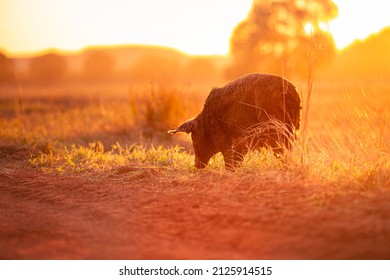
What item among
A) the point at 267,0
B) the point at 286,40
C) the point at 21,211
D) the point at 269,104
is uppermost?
the point at 267,0

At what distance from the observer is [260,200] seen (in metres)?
5.73

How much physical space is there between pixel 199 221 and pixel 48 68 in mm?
80127

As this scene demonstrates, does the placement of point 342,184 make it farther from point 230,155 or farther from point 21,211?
point 21,211

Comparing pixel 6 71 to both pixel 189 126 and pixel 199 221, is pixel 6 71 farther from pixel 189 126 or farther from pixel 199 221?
pixel 199 221

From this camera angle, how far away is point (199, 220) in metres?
5.36

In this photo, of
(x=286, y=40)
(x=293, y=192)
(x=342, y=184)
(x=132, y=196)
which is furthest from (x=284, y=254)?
(x=286, y=40)

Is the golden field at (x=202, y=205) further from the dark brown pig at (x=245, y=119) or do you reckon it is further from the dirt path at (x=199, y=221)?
the dark brown pig at (x=245, y=119)

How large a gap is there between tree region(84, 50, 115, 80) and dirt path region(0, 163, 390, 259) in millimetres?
78468

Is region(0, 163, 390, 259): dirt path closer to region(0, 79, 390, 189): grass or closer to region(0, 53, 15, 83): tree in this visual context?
region(0, 79, 390, 189): grass

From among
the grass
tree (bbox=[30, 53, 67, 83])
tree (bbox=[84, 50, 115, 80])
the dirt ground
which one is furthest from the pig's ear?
tree (bbox=[84, 50, 115, 80])

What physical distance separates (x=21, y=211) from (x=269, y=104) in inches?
154

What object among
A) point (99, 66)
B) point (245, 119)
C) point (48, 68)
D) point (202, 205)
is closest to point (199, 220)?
point (202, 205)

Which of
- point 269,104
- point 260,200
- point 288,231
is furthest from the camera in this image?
point 269,104

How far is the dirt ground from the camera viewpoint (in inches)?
176
